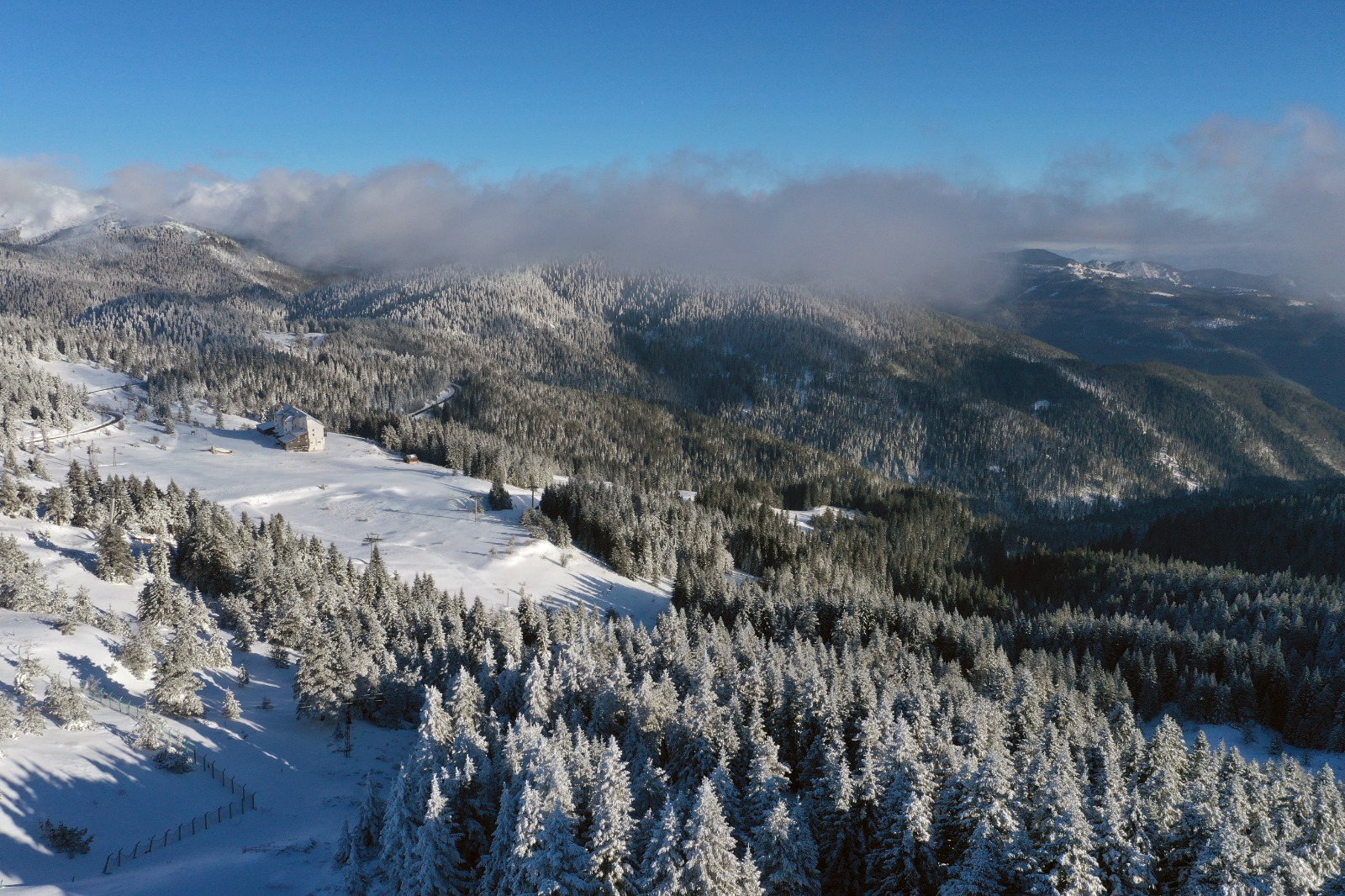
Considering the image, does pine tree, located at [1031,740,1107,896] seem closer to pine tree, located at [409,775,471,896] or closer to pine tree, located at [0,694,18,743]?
pine tree, located at [409,775,471,896]

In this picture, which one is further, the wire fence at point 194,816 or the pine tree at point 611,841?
the wire fence at point 194,816

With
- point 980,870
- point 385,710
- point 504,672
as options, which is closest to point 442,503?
point 385,710

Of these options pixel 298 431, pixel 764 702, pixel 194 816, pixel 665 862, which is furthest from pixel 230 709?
pixel 298 431

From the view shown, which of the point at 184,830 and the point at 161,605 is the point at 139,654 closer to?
the point at 161,605

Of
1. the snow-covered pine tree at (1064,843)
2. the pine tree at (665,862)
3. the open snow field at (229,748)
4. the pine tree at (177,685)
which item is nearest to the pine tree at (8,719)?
the open snow field at (229,748)

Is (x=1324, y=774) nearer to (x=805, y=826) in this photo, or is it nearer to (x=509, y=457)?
(x=805, y=826)

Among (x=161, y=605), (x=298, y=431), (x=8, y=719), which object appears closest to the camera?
(x=8, y=719)

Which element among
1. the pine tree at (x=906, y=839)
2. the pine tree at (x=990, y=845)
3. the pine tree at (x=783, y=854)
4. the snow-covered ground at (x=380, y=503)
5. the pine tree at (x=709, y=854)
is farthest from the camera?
the snow-covered ground at (x=380, y=503)

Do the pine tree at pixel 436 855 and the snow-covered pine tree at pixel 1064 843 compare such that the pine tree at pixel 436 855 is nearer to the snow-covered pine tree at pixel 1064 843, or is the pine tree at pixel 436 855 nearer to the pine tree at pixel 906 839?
the pine tree at pixel 906 839
